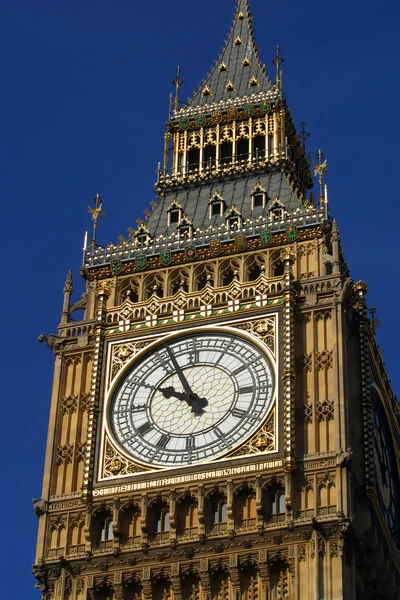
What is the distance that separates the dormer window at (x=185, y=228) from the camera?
47.3 metres

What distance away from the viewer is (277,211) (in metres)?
47.1

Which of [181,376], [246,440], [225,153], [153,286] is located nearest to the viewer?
[246,440]

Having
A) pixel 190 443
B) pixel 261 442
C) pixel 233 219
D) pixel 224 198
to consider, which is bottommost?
pixel 261 442

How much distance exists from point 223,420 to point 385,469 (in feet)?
15.9

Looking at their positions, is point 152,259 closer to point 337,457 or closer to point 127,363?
point 127,363

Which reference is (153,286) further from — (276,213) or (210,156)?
(210,156)

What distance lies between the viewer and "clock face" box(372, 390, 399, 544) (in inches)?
1725

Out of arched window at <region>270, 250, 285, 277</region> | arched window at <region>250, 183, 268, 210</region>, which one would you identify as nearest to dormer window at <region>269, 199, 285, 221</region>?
Answer: arched window at <region>250, 183, 268, 210</region>

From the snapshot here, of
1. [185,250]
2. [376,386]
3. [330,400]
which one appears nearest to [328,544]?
[330,400]

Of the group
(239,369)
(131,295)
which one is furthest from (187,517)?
(131,295)

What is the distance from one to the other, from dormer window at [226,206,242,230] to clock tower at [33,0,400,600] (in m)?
0.05

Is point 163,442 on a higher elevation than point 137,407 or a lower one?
lower

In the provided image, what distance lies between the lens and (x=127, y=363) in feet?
143

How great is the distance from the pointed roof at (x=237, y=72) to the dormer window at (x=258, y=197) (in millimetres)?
4604
